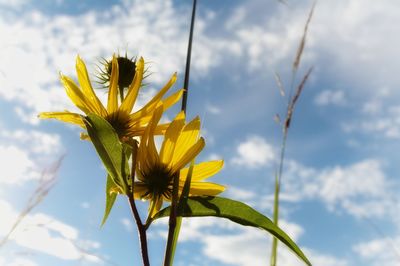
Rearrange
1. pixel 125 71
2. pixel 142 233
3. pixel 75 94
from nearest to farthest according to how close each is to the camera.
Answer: pixel 142 233 < pixel 75 94 < pixel 125 71

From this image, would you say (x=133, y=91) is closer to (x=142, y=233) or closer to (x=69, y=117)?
(x=69, y=117)

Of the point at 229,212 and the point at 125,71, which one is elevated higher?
the point at 125,71

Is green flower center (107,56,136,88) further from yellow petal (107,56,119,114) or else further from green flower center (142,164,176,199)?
green flower center (142,164,176,199)

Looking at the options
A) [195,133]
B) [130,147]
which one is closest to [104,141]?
[130,147]

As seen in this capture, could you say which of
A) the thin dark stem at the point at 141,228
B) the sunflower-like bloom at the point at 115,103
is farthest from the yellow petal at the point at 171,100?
the thin dark stem at the point at 141,228

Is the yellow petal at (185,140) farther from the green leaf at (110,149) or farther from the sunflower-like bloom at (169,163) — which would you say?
the green leaf at (110,149)

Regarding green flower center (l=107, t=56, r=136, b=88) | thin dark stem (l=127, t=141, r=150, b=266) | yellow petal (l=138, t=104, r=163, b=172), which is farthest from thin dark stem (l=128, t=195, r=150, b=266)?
green flower center (l=107, t=56, r=136, b=88)

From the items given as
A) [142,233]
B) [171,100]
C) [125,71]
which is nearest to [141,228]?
[142,233]
